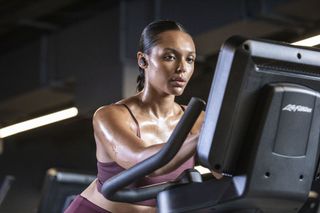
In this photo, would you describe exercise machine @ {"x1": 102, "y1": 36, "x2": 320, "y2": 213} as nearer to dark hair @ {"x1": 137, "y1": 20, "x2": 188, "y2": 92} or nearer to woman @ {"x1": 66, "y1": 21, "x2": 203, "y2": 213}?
woman @ {"x1": 66, "y1": 21, "x2": 203, "y2": 213}

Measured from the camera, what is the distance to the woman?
197 centimetres

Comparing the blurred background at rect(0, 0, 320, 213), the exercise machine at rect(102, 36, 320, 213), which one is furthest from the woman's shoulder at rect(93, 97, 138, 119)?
the blurred background at rect(0, 0, 320, 213)

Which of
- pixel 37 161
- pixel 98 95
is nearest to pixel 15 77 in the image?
pixel 98 95

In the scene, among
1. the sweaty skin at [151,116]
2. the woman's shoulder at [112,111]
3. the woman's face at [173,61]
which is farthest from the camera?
the woman's shoulder at [112,111]

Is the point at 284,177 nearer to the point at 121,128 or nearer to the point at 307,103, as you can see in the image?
the point at 307,103

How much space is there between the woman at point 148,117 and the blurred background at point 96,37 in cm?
305

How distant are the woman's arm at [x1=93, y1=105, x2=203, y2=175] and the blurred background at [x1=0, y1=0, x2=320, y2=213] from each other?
3.21 metres

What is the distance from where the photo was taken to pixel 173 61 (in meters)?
2.04

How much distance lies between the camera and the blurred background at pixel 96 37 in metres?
6.40

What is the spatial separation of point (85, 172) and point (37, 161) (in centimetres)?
944

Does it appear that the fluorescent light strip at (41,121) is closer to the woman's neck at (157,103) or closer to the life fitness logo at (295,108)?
the woman's neck at (157,103)

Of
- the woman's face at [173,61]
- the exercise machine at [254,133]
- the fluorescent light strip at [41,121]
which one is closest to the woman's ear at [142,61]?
the woman's face at [173,61]

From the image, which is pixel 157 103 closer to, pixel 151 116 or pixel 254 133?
pixel 151 116

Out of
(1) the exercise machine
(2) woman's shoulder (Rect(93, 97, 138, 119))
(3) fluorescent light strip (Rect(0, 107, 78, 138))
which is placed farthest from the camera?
(3) fluorescent light strip (Rect(0, 107, 78, 138))
